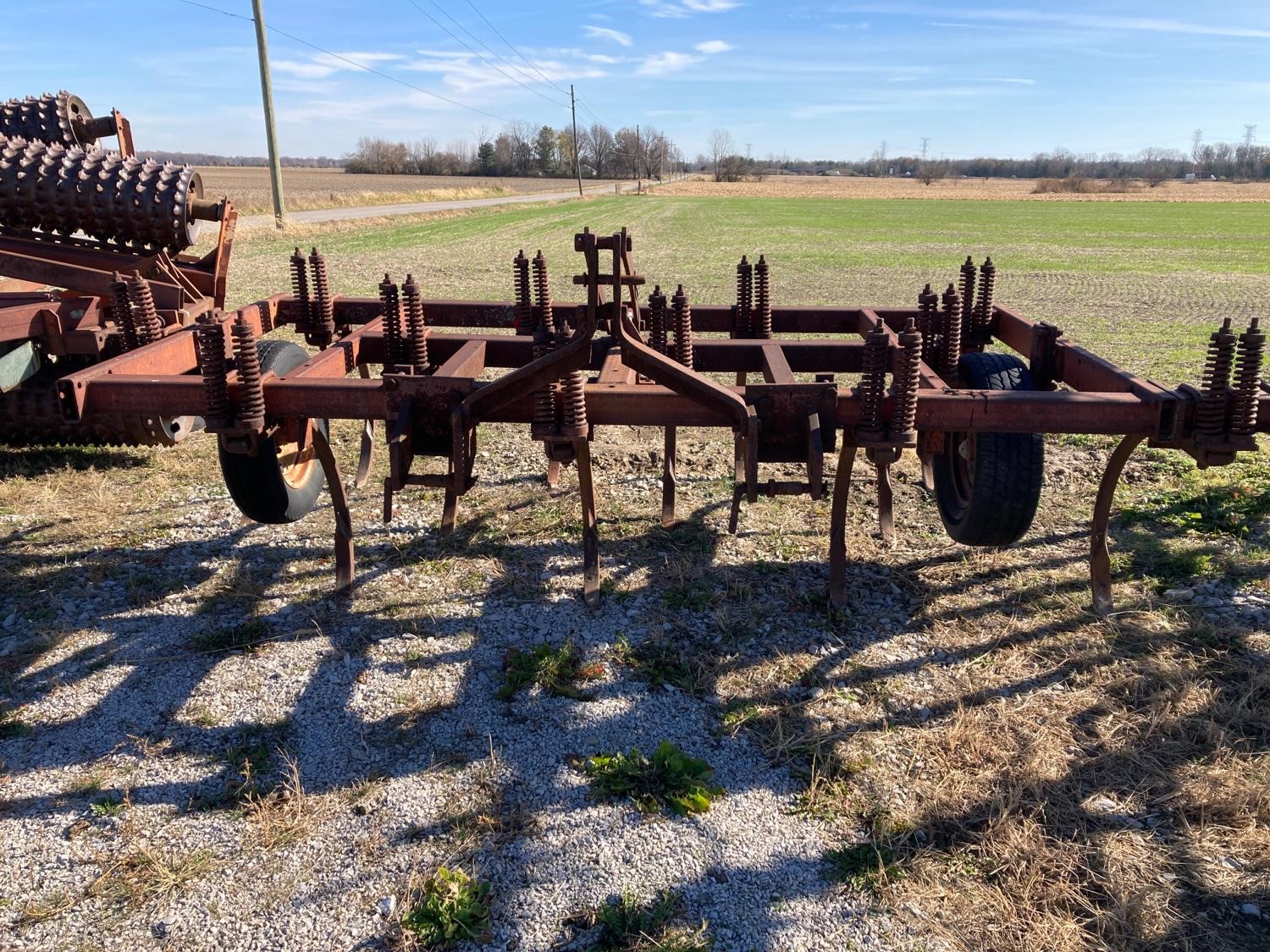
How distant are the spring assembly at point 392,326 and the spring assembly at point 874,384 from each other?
2272mm

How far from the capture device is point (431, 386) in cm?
317

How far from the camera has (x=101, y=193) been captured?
4621 mm

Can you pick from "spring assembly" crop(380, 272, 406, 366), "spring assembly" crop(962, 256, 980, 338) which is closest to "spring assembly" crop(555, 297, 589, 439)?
"spring assembly" crop(380, 272, 406, 366)

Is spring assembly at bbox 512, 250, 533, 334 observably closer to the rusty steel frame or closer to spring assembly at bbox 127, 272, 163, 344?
the rusty steel frame

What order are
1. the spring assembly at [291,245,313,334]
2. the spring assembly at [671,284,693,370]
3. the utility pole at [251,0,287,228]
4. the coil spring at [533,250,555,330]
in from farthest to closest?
the utility pole at [251,0,287,228], the spring assembly at [291,245,313,334], the coil spring at [533,250,555,330], the spring assembly at [671,284,693,370]

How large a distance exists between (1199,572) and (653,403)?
2.82 m

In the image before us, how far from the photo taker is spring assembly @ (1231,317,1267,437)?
113 inches

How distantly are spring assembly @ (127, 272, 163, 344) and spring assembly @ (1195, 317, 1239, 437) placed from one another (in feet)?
13.7

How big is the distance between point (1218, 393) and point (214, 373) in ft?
11.2

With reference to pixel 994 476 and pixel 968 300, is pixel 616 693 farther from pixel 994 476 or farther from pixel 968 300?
pixel 968 300

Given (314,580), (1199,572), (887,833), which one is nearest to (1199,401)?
(1199,572)

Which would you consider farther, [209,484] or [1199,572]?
[209,484]

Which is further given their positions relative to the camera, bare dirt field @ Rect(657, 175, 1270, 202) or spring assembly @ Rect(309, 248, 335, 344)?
bare dirt field @ Rect(657, 175, 1270, 202)

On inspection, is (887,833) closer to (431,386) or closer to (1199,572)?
(431,386)
